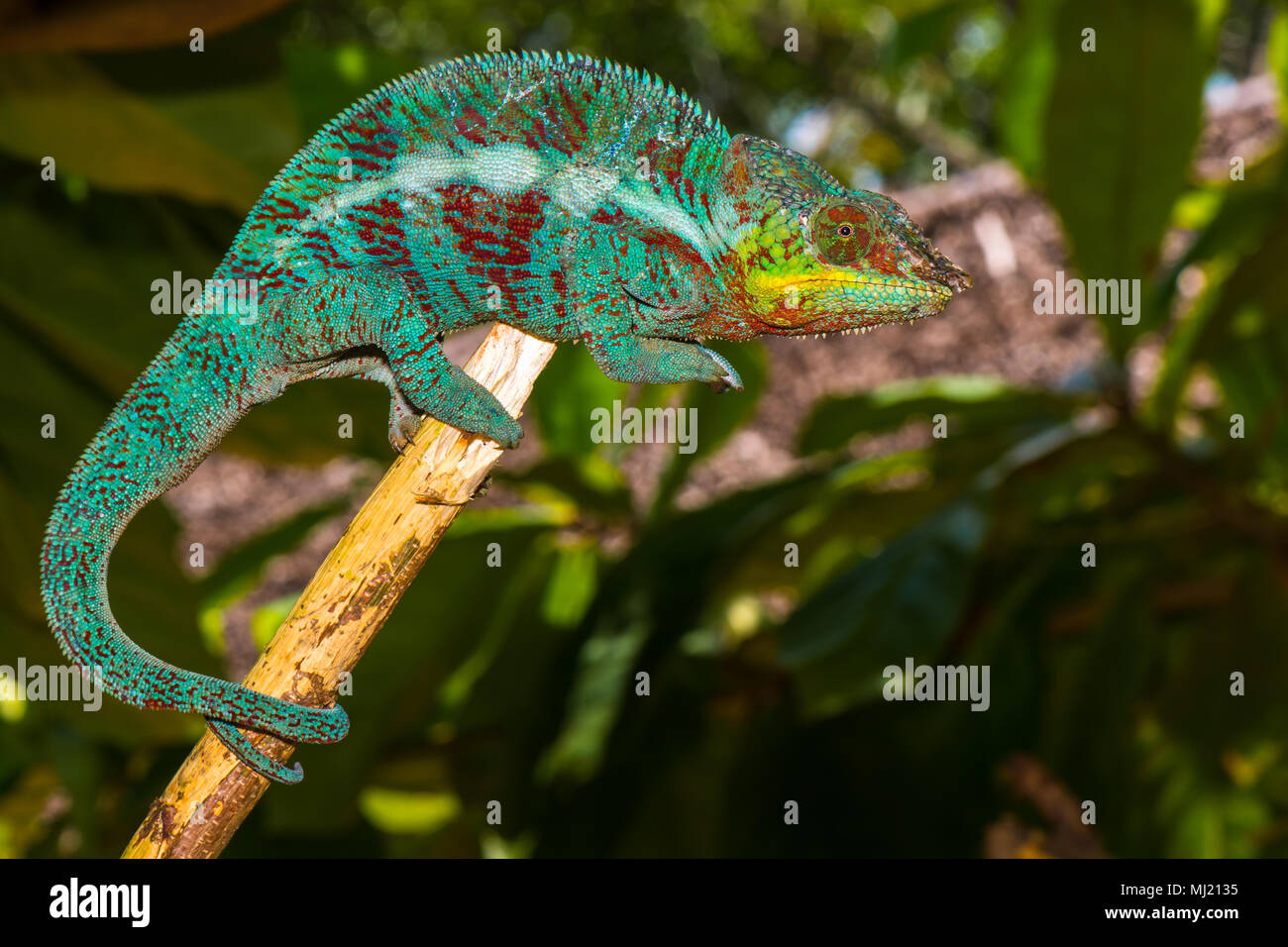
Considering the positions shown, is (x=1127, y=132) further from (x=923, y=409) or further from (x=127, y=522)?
(x=127, y=522)

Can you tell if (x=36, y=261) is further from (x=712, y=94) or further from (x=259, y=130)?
(x=712, y=94)

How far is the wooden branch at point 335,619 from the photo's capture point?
0.50 meters

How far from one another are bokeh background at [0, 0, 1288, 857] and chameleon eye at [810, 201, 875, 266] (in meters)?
0.93

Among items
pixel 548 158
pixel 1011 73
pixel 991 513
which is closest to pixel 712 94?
pixel 1011 73

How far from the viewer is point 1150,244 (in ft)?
6.39

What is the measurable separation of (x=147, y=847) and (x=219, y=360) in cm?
23

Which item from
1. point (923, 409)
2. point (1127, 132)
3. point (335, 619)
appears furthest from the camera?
point (923, 409)

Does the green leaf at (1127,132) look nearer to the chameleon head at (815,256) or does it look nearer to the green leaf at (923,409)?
the green leaf at (923,409)

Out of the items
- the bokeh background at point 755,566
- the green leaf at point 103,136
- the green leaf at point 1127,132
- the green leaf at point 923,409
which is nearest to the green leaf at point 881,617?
the bokeh background at point 755,566

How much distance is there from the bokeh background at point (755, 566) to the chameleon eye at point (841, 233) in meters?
0.93

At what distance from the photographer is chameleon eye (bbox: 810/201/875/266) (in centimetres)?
55

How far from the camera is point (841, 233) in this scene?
1.81 ft

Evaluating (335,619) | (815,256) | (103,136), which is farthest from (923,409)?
(335,619)

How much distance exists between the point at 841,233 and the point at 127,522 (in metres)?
0.36
